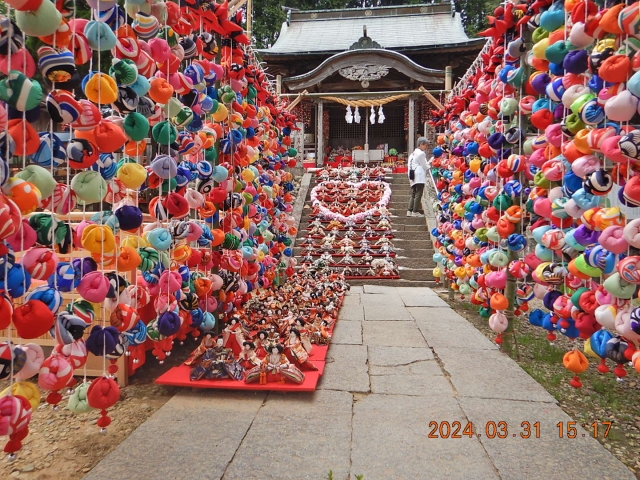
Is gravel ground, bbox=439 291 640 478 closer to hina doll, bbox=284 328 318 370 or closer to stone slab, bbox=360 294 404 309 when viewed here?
stone slab, bbox=360 294 404 309

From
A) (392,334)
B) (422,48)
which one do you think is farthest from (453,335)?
(422,48)

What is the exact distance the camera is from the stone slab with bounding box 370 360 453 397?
8.52 ft

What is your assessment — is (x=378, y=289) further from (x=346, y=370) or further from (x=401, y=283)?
(x=346, y=370)

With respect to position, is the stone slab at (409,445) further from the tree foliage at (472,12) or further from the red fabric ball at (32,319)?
the tree foliage at (472,12)

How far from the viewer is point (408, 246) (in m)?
7.83

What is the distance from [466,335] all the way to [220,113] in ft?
9.64

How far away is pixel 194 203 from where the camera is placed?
2.38 meters

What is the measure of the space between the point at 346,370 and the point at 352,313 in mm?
1809

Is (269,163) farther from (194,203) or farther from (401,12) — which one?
(401,12)

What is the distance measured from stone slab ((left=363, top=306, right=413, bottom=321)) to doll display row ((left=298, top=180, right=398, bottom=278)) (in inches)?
73.3

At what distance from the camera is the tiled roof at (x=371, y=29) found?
A: 16.2 metres

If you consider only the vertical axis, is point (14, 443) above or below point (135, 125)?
below

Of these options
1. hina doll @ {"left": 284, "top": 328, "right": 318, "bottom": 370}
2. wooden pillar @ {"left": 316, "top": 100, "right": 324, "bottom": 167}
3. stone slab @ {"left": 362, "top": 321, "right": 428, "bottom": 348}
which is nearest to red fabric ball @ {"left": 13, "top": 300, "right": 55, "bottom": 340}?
hina doll @ {"left": 284, "top": 328, "right": 318, "bottom": 370}

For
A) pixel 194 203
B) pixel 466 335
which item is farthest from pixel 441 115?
pixel 194 203
